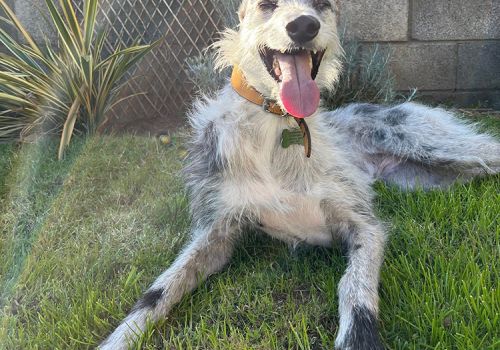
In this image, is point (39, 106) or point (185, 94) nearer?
point (39, 106)

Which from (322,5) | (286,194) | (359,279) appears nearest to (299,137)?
(286,194)

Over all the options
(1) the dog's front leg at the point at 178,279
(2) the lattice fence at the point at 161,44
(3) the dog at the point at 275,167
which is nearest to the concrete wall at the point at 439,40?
(2) the lattice fence at the point at 161,44

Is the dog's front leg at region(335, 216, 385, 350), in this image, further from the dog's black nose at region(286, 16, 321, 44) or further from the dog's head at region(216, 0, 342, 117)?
the dog's black nose at region(286, 16, 321, 44)

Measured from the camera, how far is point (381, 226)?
2.99 m

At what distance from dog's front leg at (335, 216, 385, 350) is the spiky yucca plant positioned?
10.5ft

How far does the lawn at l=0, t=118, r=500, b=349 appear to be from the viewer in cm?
224

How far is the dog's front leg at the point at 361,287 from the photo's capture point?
7.11 ft

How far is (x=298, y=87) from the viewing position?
8.71 ft

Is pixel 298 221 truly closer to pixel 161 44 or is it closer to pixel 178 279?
pixel 178 279

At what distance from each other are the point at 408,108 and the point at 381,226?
1572mm

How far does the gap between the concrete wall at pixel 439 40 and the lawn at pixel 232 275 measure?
9.22 ft

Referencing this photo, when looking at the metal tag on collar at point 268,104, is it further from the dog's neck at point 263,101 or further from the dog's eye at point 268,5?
the dog's eye at point 268,5

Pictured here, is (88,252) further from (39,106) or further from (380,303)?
(39,106)

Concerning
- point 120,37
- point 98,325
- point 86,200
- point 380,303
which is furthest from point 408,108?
point 120,37
